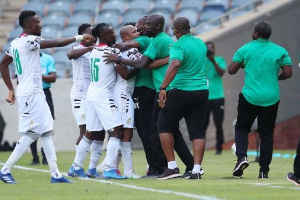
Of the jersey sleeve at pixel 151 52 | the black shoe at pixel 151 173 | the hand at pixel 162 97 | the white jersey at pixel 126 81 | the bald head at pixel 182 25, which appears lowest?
the black shoe at pixel 151 173

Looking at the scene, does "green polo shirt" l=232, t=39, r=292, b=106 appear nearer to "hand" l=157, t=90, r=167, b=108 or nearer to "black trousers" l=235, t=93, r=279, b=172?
"black trousers" l=235, t=93, r=279, b=172

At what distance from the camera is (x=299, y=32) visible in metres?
22.0

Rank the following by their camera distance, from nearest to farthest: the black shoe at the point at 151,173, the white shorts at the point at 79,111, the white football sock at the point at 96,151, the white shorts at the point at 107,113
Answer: the white shorts at the point at 107,113 → the white football sock at the point at 96,151 → the black shoe at the point at 151,173 → the white shorts at the point at 79,111

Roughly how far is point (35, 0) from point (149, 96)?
16155 millimetres

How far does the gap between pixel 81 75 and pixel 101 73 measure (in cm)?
184

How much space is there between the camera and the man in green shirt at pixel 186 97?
1226 cm

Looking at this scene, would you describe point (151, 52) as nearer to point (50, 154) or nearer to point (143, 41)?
point (143, 41)

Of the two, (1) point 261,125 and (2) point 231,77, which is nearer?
(1) point 261,125

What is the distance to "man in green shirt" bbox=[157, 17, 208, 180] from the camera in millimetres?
12258

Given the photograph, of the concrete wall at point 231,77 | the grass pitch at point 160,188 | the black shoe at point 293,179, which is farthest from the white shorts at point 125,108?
the concrete wall at point 231,77

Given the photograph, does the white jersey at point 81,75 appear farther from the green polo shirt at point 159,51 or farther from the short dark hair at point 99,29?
the green polo shirt at point 159,51

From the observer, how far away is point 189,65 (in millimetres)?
12258

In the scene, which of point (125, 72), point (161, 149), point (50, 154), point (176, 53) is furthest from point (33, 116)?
point (161, 149)

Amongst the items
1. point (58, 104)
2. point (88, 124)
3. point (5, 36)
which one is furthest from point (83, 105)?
point (5, 36)
